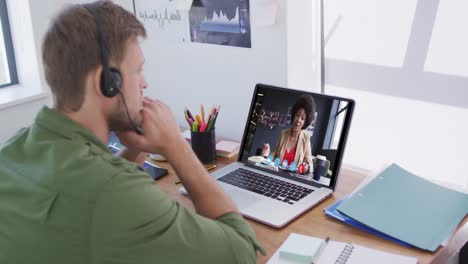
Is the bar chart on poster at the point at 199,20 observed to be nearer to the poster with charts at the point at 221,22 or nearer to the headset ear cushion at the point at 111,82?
the poster with charts at the point at 221,22

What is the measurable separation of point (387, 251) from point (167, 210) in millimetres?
502

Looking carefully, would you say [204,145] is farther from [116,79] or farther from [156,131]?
[116,79]

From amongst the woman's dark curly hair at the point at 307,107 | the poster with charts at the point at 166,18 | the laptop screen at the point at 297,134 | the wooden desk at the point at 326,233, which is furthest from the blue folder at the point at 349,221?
the poster with charts at the point at 166,18

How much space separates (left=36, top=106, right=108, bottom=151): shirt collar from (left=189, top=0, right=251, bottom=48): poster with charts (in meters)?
0.83

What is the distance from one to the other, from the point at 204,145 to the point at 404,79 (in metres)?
0.64

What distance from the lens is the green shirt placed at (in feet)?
2.72

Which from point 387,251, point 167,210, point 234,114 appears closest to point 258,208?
point 387,251

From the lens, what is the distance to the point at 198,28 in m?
1.78

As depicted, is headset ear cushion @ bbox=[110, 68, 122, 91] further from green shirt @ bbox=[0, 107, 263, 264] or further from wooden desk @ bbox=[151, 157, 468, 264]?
wooden desk @ bbox=[151, 157, 468, 264]

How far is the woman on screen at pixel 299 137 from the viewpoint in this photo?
1.41 meters

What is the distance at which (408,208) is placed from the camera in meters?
1.21

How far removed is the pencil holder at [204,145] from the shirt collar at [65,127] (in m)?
0.64

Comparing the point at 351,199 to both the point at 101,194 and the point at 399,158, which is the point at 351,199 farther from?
the point at 101,194

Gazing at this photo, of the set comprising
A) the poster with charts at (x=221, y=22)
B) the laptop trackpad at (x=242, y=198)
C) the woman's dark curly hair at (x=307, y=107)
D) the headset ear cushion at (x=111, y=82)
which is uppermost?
the poster with charts at (x=221, y=22)
